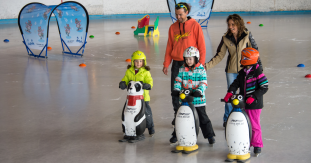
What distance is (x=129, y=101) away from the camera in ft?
13.0

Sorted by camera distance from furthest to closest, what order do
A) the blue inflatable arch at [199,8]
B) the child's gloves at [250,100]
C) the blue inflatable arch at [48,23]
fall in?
the blue inflatable arch at [199,8], the blue inflatable arch at [48,23], the child's gloves at [250,100]

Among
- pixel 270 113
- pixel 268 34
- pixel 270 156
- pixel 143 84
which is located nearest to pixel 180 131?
pixel 143 84

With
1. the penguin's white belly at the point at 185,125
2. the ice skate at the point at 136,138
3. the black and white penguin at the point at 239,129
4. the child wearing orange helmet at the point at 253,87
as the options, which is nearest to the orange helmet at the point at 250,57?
the child wearing orange helmet at the point at 253,87

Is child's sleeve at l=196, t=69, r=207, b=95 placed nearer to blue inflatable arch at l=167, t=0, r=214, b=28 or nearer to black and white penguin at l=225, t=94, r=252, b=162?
black and white penguin at l=225, t=94, r=252, b=162

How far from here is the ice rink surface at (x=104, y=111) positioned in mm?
3769

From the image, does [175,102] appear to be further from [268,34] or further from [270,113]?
[268,34]

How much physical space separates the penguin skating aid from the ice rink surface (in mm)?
215

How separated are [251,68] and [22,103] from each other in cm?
408

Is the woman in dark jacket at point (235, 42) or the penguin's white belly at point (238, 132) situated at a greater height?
the woman in dark jacket at point (235, 42)

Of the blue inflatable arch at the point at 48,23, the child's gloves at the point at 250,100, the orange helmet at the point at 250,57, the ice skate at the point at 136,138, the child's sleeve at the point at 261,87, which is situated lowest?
the ice skate at the point at 136,138

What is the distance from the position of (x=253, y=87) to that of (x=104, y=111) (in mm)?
2601

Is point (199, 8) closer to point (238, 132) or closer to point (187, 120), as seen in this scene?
point (187, 120)

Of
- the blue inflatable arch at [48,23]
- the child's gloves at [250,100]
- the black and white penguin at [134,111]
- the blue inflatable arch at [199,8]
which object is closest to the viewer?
the child's gloves at [250,100]

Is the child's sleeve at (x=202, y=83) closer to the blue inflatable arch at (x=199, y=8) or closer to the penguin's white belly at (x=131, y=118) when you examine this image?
the penguin's white belly at (x=131, y=118)
